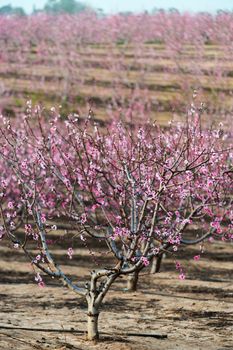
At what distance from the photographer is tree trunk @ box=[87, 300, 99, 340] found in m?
12.4

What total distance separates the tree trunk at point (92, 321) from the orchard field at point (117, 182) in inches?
2.3

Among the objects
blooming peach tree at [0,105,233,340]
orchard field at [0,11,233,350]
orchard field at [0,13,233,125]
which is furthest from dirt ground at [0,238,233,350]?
orchard field at [0,13,233,125]

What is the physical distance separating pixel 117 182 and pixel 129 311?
3.93m

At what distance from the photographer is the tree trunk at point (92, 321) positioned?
12.4 metres

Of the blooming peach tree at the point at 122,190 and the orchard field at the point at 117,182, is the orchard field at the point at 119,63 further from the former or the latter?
the blooming peach tree at the point at 122,190

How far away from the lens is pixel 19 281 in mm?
20344

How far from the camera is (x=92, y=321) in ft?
40.9

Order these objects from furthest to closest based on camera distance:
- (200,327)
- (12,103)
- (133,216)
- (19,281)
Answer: (12,103)
(19,281)
(200,327)
(133,216)

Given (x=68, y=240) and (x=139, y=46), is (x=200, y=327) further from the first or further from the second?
(x=139, y=46)

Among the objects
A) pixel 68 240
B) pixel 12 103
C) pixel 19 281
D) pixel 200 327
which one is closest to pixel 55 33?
pixel 12 103

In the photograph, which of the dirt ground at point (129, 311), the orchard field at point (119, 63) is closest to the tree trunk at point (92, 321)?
the dirt ground at point (129, 311)

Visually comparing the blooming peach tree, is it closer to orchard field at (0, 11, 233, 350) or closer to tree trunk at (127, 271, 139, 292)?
orchard field at (0, 11, 233, 350)

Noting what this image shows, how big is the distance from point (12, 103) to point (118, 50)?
22.7 m

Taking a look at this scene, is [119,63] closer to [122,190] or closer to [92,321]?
[122,190]
